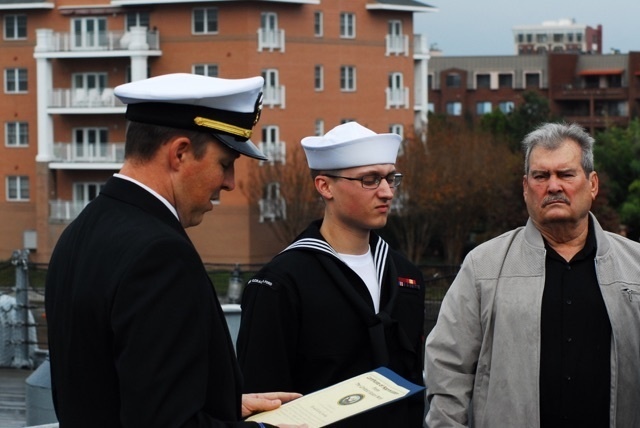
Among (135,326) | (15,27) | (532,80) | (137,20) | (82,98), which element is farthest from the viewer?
(532,80)

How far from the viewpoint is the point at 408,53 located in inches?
2928

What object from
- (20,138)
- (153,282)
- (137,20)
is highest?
(137,20)

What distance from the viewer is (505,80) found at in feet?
397

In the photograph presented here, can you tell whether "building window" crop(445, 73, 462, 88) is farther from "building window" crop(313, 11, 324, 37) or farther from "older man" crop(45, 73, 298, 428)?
"older man" crop(45, 73, 298, 428)

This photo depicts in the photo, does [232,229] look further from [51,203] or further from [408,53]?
[408,53]

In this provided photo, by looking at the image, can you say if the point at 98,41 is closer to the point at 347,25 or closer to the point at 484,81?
the point at 347,25

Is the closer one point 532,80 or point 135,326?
point 135,326

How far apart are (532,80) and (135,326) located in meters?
116

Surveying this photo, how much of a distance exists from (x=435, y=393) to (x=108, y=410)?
2672mm

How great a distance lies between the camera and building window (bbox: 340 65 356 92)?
71.1 m

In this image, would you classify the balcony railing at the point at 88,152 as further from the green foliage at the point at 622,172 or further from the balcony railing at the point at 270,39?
the green foliage at the point at 622,172

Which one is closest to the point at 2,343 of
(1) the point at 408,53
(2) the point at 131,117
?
(2) the point at 131,117

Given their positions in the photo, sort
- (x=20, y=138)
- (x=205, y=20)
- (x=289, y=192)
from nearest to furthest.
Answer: (x=289, y=192) → (x=205, y=20) → (x=20, y=138)

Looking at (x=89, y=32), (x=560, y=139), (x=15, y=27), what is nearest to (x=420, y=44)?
(x=89, y=32)
